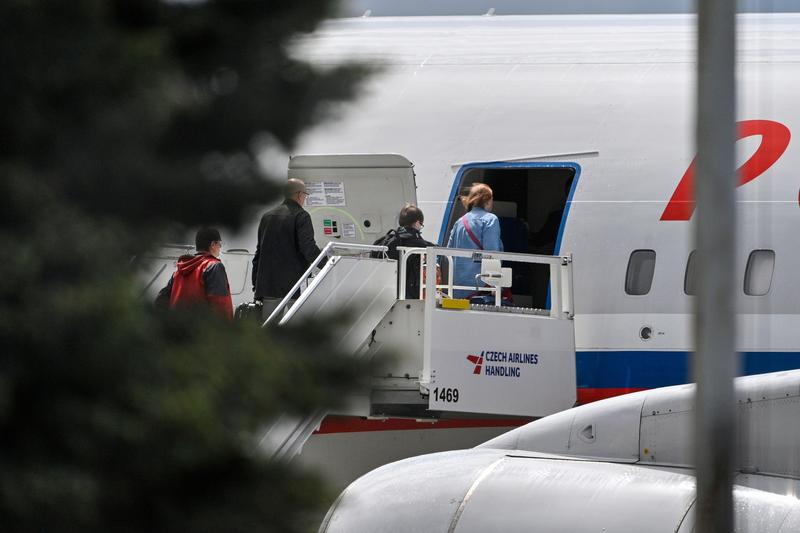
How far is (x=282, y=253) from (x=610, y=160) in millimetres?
2835

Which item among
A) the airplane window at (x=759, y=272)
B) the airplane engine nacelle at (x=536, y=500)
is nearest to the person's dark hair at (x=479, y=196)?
the airplane window at (x=759, y=272)

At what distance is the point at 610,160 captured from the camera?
10.1m

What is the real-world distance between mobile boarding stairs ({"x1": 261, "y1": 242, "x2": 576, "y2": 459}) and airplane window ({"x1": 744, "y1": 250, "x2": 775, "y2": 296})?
1.57m

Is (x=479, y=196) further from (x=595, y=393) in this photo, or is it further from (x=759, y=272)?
(x=759, y=272)

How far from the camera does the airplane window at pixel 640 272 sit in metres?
9.93

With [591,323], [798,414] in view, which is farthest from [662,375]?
[798,414]

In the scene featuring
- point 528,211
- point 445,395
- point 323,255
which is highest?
point 528,211

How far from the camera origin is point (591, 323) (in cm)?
993

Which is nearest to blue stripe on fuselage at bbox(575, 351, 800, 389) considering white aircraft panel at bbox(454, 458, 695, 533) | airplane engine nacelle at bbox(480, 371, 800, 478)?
airplane engine nacelle at bbox(480, 371, 800, 478)

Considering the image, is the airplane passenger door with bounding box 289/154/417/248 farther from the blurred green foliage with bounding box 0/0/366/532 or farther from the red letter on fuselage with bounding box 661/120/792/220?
the blurred green foliage with bounding box 0/0/366/532

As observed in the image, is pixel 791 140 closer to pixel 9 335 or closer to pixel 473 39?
pixel 473 39

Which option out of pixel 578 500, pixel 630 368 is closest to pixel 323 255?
pixel 630 368

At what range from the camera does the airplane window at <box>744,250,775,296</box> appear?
971cm

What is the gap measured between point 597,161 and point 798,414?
5.19 m
